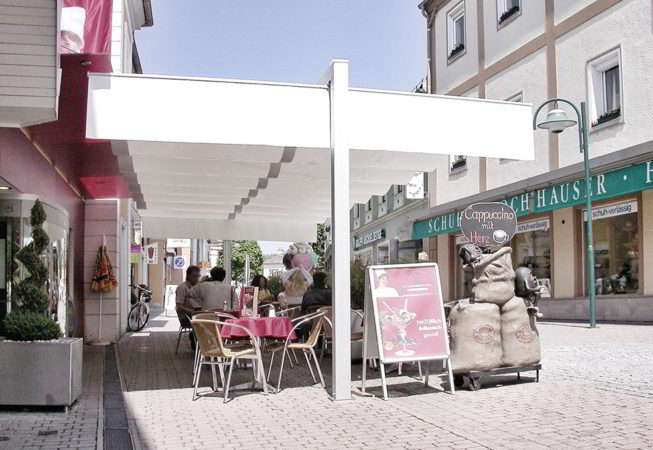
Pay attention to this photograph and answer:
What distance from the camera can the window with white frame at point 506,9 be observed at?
20.1 metres

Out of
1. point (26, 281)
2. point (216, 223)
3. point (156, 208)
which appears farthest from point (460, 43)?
point (26, 281)

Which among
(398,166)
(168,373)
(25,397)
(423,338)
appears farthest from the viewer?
(398,166)

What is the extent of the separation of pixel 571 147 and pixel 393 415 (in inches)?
524

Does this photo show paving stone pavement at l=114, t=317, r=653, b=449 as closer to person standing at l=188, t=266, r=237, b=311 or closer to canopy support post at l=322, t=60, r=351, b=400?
canopy support post at l=322, t=60, r=351, b=400

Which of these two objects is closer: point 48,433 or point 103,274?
point 48,433

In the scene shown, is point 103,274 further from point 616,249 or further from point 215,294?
point 616,249

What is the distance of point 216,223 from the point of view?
17156mm

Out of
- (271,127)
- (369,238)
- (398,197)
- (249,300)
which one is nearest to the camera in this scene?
(271,127)

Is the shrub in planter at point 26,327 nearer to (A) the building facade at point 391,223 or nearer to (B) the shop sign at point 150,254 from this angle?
(A) the building facade at point 391,223

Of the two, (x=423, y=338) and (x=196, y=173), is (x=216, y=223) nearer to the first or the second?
(x=196, y=173)

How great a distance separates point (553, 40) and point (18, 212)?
14.6 m

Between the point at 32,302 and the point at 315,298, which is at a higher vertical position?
the point at 32,302

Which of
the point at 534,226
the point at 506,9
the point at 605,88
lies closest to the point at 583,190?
the point at 605,88

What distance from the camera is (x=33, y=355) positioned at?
6.48 m
